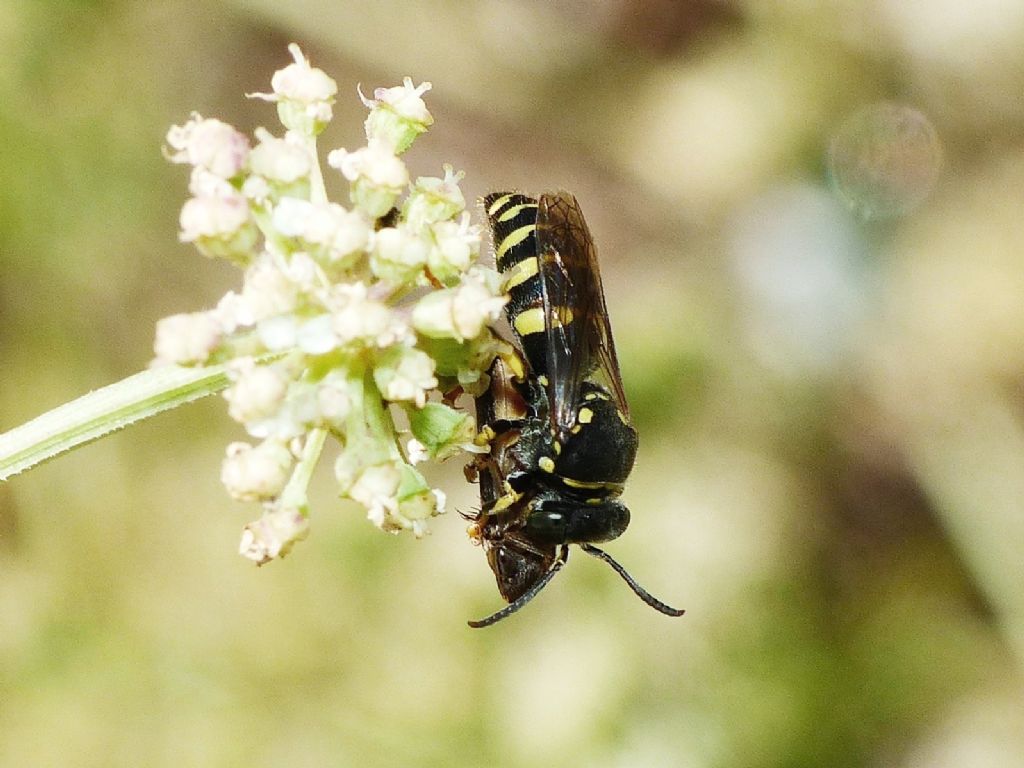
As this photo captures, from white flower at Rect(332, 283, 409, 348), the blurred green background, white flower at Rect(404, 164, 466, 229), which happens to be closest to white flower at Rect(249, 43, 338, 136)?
white flower at Rect(404, 164, 466, 229)

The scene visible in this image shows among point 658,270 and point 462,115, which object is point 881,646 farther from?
point 462,115

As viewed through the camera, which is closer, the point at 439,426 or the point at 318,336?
the point at 318,336

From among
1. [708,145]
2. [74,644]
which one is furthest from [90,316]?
[708,145]

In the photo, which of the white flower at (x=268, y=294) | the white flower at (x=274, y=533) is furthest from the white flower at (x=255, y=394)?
the white flower at (x=274, y=533)

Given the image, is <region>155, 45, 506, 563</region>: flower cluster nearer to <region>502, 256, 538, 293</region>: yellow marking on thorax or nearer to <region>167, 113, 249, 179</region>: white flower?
<region>167, 113, 249, 179</region>: white flower

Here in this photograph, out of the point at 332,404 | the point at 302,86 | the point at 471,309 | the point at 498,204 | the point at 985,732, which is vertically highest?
the point at 302,86

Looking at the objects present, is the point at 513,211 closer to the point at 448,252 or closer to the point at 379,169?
the point at 448,252

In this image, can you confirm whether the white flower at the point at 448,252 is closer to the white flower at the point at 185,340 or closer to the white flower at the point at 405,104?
the white flower at the point at 405,104

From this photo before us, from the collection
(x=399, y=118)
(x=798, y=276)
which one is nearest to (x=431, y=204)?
(x=399, y=118)
